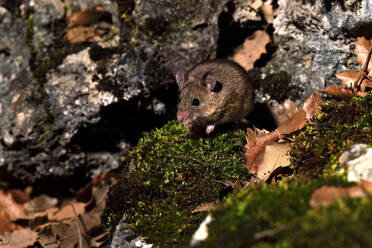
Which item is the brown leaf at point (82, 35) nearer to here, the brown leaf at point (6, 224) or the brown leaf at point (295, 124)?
the brown leaf at point (6, 224)

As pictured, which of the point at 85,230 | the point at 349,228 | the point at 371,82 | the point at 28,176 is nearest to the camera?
the point at 349,228

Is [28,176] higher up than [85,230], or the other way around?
[28,176]

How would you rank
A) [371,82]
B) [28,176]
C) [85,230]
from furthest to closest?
1. [28,176]
2. [85,230]
3. [371,82]

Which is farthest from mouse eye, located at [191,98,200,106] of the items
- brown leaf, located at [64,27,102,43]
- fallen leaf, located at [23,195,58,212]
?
fallen leaf, located at [23,195,58,212]

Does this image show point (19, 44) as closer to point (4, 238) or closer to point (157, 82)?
point (157, 82)

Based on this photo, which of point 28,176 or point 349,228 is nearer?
point 349,228

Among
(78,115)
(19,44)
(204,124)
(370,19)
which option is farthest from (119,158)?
(370,19)
